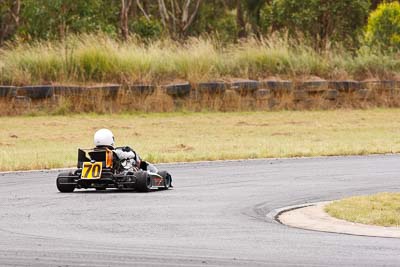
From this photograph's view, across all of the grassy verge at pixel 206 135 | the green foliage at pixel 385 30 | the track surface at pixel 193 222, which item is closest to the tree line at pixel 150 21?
the green foliage at pixel 385 30

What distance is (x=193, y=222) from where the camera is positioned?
1307 cm

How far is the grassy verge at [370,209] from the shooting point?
12703mm

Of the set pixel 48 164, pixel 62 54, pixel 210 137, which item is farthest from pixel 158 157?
pixel 62 54

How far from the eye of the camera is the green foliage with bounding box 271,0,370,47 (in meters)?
44.8

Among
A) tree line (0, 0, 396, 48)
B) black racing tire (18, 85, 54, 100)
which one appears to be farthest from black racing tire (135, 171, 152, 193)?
tree line (0, 0, 396, 48)

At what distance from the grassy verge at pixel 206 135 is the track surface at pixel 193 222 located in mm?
2826

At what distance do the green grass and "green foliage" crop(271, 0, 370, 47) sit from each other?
856 cm

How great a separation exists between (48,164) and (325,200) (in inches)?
274

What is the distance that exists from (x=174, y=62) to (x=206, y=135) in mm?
5083

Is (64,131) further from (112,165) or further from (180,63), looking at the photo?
(112,165)

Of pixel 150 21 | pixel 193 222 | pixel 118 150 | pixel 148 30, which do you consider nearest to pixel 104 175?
pixel 118 150

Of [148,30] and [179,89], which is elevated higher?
[148,30]

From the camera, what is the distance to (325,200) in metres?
15.5

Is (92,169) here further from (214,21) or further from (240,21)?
(214,21)
